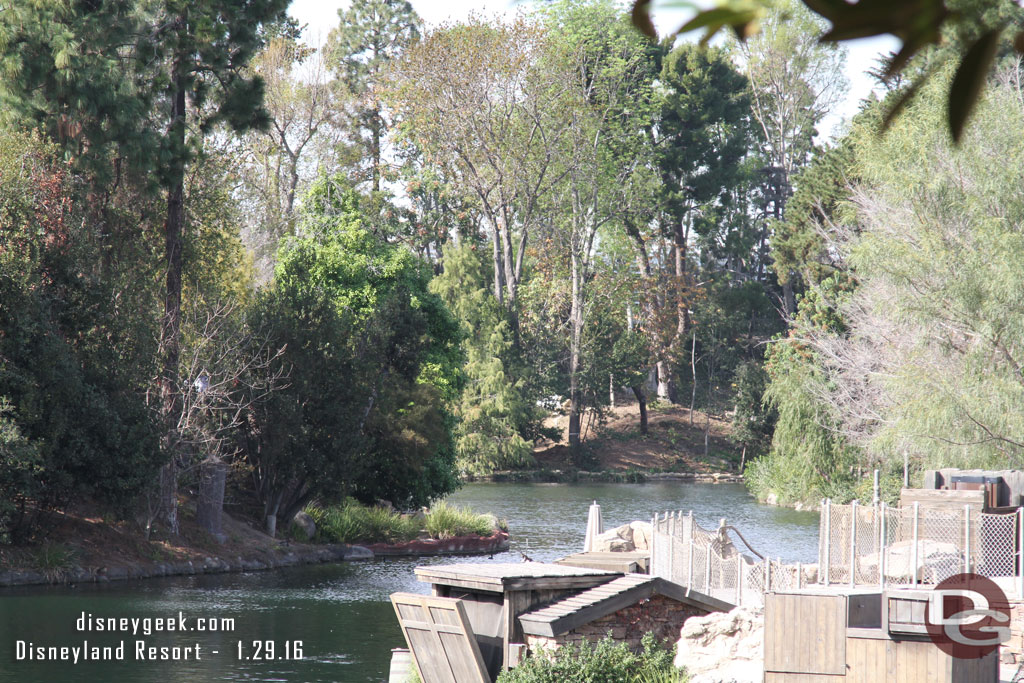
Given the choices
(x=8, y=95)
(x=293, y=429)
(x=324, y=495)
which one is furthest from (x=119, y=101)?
(x=324, y=495)

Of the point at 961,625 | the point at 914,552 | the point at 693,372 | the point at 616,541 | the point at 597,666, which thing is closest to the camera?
the point at 961,625

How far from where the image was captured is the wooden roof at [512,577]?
486 inches

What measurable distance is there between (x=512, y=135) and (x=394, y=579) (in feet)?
93.6

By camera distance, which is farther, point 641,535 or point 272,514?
point 272,514

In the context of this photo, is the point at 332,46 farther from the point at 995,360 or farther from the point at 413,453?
the point at 995,360

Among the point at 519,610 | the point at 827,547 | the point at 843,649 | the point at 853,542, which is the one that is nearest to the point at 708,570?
the point at 827,547

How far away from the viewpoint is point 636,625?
12914 mm

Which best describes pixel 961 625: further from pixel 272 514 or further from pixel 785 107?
pixel 785 107

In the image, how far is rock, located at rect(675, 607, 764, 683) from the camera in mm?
11422

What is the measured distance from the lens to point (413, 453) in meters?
30.4

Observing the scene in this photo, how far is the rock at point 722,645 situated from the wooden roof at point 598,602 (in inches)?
33.4

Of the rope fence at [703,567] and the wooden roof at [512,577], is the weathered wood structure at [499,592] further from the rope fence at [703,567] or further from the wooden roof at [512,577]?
the rope fence at [703,567]

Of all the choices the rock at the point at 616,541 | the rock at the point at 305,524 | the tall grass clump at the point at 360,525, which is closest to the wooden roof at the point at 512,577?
the rock at the point at 616,541

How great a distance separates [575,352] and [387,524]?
2445 cm
